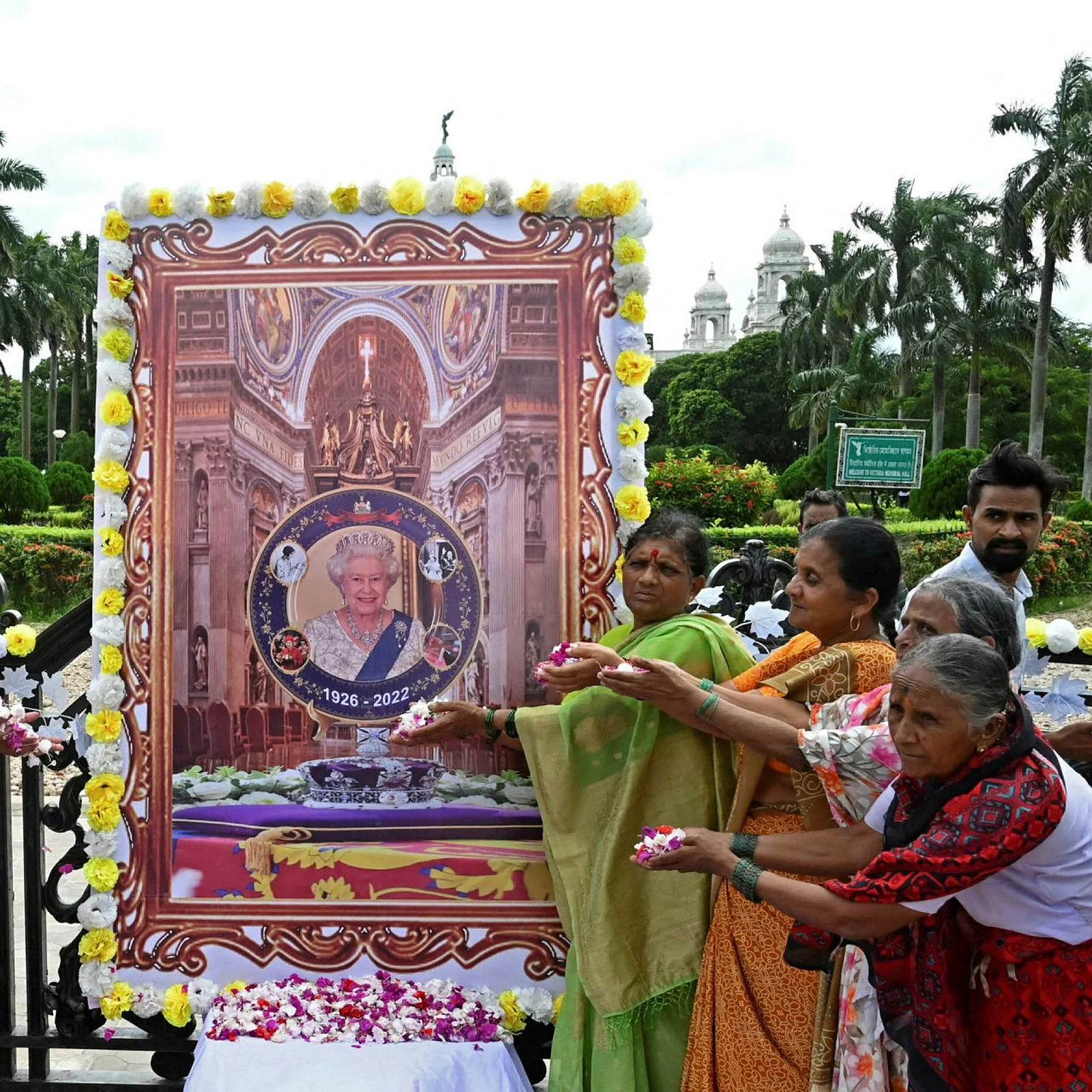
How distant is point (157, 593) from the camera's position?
3303mm

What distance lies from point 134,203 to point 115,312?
0.33 m

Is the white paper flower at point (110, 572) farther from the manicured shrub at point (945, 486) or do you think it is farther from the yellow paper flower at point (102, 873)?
the manicured shrub at point (945, 486)

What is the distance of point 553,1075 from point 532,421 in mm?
1863

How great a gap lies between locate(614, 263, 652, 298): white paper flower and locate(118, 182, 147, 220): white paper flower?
1423 mm

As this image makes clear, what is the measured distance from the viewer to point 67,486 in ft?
81.3

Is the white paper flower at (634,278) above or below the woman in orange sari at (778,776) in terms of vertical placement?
above

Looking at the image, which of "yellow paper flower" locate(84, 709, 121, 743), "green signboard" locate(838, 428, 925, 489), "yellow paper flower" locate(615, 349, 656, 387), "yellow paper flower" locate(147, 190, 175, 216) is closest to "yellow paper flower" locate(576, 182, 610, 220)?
"yellow paper flower" locate(615, 349, 656, 387)

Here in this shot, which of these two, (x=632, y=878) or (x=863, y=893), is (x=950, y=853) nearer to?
(x=863, y=893)

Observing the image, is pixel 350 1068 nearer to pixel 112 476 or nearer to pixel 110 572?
pixel 110 572

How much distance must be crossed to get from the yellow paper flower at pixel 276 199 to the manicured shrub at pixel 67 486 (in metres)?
23.1

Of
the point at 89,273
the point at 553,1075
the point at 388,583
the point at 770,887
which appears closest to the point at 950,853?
the point at 770,887

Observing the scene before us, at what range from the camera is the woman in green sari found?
9.64 feet

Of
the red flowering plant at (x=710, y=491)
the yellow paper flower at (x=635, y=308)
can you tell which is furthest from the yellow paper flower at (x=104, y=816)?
the red flowering plant at (x=710, y=491)

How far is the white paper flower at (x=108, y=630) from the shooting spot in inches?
128
